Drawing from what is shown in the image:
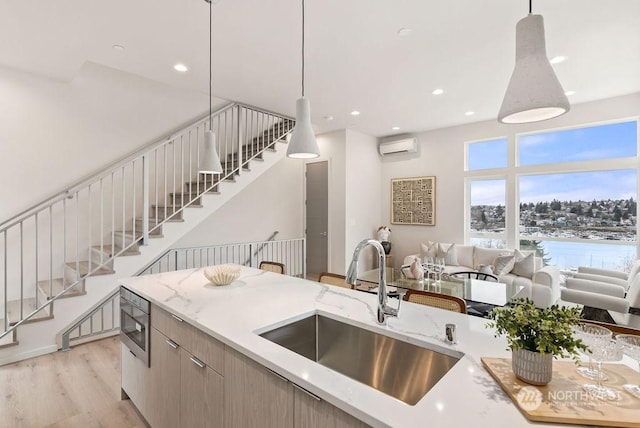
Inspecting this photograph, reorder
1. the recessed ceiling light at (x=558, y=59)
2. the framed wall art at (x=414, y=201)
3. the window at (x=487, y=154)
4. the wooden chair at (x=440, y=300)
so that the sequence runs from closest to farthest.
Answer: the wooden chair at (x=440, y=300), the recessed ceiling light at (x=558, y=59), the window at (x=487, y=154), the framed wall art at (x=414, y=201)

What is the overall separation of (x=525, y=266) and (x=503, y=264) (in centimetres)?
28

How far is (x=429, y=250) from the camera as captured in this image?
5777mm

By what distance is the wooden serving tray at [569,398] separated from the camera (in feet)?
2.60

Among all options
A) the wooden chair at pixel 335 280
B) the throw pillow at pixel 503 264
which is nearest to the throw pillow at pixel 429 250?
the throw pillow at pixel 503 264

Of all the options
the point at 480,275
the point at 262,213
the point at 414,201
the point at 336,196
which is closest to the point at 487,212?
the point at 414,201

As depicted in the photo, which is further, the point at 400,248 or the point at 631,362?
the point at 400,248

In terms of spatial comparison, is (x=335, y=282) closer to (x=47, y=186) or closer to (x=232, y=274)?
(x=232, y=274)

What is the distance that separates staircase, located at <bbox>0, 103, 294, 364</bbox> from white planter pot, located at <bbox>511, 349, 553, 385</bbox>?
Answer: 3517 millimetres

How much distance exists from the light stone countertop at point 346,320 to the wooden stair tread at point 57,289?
1326 mm

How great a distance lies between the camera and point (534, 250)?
517cm

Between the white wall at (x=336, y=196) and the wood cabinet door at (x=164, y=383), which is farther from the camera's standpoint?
the white wall at (x=336, y=196)

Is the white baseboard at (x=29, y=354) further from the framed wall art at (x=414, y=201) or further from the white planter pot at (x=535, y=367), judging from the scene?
the framed wall art at (x=414, y=201)

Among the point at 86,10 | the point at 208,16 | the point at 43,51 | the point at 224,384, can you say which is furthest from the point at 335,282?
the point at 43,51

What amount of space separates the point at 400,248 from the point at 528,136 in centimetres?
297
